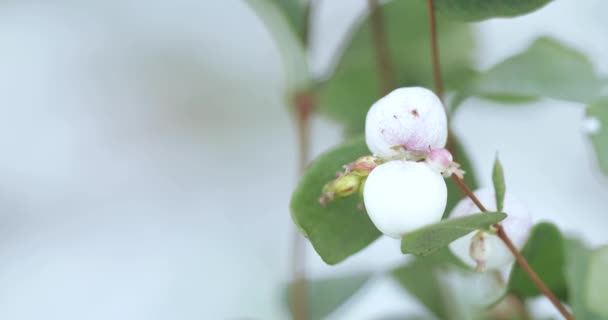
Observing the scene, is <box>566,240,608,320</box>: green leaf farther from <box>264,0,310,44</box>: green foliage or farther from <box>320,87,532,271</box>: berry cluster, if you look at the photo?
<box>264,0,310,44</box>: green foliage

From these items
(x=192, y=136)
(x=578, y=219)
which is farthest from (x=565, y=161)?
(x=192, y=136)

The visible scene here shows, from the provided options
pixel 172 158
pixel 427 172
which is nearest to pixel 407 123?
pixel 427 172

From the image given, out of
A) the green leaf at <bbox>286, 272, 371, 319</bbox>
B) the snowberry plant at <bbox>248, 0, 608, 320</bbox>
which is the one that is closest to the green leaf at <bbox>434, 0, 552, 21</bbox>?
the snowberry plant at <bbox>248, 0, 608, 320</bbox>

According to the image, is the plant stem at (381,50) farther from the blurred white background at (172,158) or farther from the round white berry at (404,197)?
the blurred white background at (172,158)

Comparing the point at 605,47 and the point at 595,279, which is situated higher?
the point at 595,279

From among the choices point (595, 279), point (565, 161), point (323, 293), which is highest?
point (595, 279)

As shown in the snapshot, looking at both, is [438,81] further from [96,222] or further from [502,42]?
[96,222]

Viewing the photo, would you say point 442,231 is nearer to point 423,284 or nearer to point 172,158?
point 423,284
